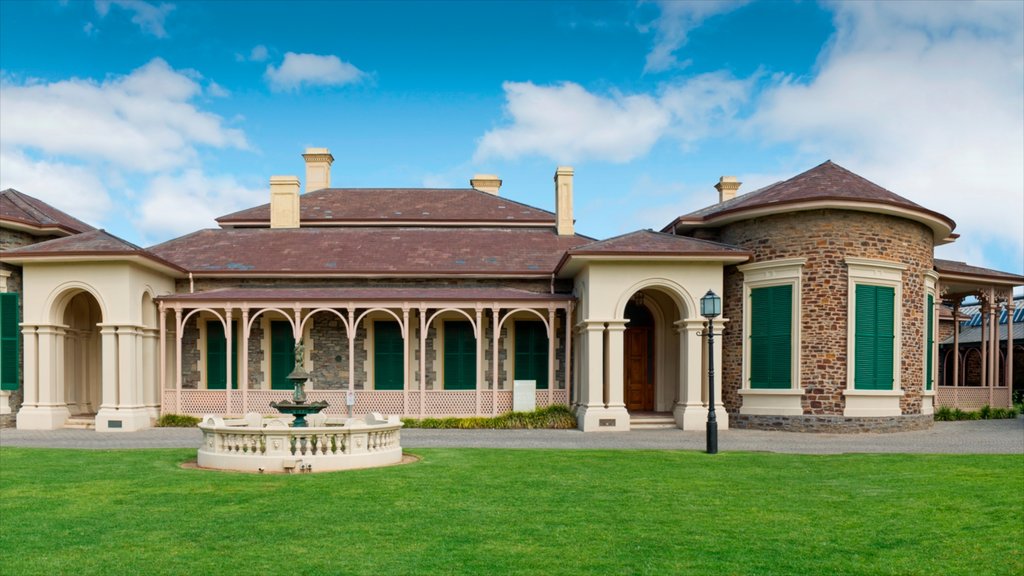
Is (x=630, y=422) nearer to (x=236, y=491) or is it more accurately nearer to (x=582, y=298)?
(x=582, y=298)

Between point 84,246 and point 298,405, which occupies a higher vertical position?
point 84,246

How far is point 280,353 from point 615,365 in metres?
8.96

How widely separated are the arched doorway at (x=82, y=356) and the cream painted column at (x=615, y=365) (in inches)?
520

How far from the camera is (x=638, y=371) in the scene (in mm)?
21219

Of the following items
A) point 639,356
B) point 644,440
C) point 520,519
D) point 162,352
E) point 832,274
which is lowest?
point 644,440

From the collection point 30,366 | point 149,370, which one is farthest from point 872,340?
point 30,366

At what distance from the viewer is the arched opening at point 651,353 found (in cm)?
2052

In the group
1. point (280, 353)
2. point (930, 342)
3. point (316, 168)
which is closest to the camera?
point (930, 342)

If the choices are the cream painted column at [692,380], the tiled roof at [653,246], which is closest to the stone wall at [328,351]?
the tiled roof at [653,246]

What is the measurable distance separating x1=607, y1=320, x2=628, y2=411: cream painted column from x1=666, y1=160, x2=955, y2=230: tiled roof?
383 cm

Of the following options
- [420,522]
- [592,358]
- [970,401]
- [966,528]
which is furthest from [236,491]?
[970,401]

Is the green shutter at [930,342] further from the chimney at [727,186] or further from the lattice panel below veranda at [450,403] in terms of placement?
the lattice panel below veranda at [450,403]

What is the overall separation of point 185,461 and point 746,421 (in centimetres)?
1231

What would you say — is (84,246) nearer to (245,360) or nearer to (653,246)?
(245,360)
